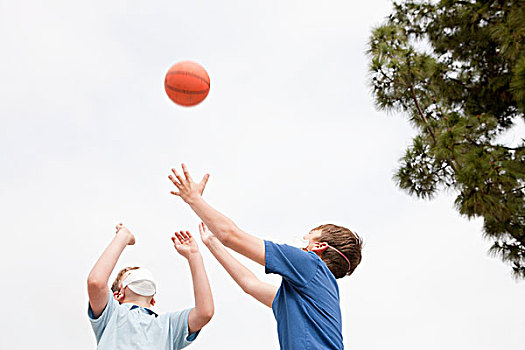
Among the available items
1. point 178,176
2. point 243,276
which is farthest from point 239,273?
point 178,176

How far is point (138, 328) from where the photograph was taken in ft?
11.0

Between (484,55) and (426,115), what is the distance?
79.4 inches

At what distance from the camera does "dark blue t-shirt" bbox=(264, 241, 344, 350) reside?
2.98m

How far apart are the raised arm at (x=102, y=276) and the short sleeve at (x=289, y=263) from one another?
3.04ft

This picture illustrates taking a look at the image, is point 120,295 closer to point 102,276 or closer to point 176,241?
point 176,241

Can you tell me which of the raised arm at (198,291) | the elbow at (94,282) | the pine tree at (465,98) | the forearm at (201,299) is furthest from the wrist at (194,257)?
the pine tree at (465,98)

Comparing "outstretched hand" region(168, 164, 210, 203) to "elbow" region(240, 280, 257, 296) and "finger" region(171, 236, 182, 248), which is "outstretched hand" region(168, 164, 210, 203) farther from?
"elbow" region(240, 280, 257, 296)

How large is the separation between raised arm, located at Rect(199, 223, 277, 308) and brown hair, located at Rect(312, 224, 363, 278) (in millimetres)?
528

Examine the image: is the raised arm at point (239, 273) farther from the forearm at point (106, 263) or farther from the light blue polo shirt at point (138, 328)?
the forearm at point (106, 263)

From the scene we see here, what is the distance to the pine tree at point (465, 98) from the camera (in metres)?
8.51

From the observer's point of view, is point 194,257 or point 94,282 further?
point 194,257

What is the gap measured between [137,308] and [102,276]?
544mm

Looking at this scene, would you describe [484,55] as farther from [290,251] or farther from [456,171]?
[290,251]

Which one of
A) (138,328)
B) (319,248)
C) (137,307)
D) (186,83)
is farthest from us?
(186,83)
